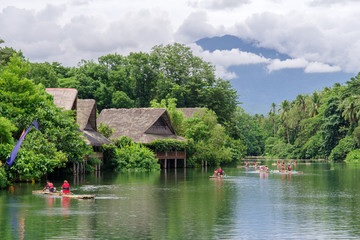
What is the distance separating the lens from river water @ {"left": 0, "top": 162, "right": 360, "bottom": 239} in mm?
20250

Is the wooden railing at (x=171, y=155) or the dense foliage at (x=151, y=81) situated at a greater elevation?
the dense foliage at (x=151, y=81)

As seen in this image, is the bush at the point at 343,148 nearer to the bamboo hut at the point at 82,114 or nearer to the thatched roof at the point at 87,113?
the bamboo hut at the point at 82,114

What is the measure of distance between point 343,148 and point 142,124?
43044mm

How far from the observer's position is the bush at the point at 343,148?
9289 centimetres

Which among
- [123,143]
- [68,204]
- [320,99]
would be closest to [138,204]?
[68,204]

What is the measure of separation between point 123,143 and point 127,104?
29.9 m

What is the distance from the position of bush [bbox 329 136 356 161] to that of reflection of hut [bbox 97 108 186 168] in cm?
3698

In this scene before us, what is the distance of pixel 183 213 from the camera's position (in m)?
25.2

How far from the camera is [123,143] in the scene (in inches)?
2411

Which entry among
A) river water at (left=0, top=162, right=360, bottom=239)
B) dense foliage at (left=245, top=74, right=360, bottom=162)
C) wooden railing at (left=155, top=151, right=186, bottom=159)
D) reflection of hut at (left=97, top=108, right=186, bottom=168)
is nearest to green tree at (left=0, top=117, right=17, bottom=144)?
river water at (left=0, top=162, right=360, bottom=239)

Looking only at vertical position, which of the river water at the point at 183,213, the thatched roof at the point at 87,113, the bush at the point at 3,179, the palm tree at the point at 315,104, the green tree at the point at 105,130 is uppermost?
the palm tree at the point at 315,104

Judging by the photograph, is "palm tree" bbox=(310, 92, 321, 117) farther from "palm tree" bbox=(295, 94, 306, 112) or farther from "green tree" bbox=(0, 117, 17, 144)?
"green tree" bbox=(0, 117, 17, 144)

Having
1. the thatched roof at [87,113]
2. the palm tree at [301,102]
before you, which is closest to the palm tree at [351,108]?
the palm tree at [301,102]

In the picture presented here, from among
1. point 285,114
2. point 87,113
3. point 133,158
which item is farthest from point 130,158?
point 285,114
